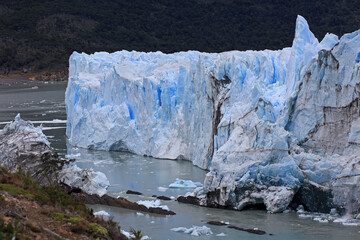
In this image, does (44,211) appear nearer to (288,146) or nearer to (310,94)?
(288,146)

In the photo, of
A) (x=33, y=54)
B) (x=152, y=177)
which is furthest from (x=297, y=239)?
(x=33, y=54)

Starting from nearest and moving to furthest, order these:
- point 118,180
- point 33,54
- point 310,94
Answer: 1. point 310,94
2. point 118,180
3. point 33,54

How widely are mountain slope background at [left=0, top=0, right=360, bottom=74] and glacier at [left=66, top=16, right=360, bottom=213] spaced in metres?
43.5

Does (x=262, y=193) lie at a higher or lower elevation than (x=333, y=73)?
lower

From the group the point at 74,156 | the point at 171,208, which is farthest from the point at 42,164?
the point at 74,156

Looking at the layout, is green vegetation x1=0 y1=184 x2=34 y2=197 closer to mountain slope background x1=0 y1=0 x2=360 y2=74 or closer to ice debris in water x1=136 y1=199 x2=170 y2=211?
ice debris in water x1=136 y1=199 x2=170 y2=211

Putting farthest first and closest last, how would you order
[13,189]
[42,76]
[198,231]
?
[42,76]
[198,231]
[13,189]

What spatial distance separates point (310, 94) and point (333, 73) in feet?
2.07

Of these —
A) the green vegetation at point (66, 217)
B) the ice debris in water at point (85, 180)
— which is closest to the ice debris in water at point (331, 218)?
the ice debris in water at point (85, 180)

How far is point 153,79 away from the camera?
18.9m

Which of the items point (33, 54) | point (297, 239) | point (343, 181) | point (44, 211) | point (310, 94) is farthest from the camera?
point (33, 54)

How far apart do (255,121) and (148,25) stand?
67.4 meters

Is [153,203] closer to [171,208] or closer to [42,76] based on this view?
[171,208]

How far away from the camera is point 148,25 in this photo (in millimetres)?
78750
